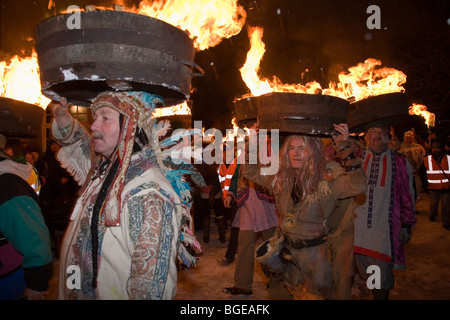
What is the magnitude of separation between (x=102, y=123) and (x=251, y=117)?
2635 mm

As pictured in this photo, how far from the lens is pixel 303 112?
9.46 feet

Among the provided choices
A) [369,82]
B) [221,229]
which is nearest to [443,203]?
[369,82]

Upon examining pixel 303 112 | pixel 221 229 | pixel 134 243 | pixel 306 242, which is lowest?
pixel 221 229

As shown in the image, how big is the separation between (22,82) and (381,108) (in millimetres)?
4367

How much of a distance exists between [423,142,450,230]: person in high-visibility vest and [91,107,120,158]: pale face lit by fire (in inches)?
409

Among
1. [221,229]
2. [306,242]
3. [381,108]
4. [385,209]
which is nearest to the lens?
[306,242]

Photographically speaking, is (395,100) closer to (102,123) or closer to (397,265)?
(397,265)

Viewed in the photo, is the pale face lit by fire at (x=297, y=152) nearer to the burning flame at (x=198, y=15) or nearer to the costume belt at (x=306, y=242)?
the costume belt at (x=306, y=242)

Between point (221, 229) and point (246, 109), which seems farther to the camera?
point (221, 229)

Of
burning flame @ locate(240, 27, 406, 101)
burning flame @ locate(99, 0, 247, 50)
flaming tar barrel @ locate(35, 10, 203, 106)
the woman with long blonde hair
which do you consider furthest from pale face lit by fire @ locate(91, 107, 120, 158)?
burning flame @ locate(240, 27, 406, 101)

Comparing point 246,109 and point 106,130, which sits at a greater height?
point 246,109

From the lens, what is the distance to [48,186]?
7137 mm

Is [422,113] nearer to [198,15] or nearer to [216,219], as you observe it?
[216,219]

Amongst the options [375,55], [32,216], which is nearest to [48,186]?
[32,216]
